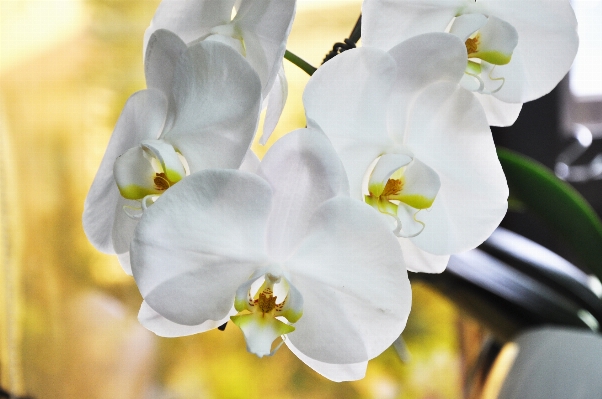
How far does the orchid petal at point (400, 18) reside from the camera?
23 centimetres

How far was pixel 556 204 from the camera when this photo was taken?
1.84 ft

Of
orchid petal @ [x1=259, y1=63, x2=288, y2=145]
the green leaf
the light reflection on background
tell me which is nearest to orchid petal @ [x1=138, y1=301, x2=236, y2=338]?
orchid petal @ [x1=259, y1=63, x2=288, y2=145]

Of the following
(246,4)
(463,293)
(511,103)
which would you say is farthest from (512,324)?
(246,4)

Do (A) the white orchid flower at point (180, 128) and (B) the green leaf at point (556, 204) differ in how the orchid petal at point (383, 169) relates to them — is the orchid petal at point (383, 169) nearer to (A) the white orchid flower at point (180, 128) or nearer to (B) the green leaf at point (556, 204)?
(A) the white orchid flower at point (180, 128)

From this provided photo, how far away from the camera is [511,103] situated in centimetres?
28

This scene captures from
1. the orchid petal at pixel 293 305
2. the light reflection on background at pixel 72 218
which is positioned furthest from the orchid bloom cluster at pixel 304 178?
the light reflection on background at pixel 72 218

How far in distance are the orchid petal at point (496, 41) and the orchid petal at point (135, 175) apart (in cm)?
16

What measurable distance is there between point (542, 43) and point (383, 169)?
14 cm

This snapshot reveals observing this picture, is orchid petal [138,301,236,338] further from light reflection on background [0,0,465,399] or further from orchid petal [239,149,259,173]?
light reflection on background [0,0,465,399]

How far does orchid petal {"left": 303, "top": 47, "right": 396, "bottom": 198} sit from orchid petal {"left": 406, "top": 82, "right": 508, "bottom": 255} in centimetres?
2

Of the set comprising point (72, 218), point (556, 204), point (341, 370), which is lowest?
point (72, 218)

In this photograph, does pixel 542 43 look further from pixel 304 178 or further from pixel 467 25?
pixel 304 178

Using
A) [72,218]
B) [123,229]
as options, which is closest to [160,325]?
[123,229]

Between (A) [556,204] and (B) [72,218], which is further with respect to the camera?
(B) [72,218]
